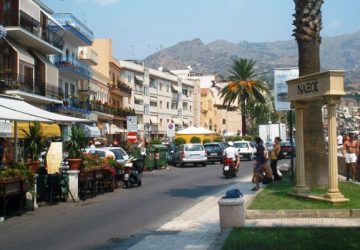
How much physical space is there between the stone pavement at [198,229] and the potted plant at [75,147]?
17.3 feet

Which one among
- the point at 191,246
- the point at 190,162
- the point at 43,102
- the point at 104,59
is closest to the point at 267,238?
the point at 191,246

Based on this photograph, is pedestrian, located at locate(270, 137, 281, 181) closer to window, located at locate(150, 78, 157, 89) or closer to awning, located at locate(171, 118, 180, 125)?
window, located at locate(150, 78, 157, 89)

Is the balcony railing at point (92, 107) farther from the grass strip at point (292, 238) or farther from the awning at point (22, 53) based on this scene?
the grass strip at point (292, 238)

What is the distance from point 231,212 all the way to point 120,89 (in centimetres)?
6351

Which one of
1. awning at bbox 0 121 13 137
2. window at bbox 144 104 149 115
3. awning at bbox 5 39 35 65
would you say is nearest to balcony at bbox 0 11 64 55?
awning at bbox 5 39 35 65

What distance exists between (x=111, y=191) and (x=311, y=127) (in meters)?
8.41

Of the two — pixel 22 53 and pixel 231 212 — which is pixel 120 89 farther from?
pixel 231 212

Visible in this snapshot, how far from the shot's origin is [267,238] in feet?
31.3

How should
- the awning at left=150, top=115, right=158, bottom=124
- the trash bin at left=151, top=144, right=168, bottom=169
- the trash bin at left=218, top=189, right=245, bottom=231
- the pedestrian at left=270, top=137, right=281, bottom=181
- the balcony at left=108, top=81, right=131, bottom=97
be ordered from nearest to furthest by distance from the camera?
1. the trash bin at left=218, top=189, right=245, bottom=231
2. the pedestrian at left=270, top=137, right=281, bottom=181
3. the trash bin at left=151, top=144, right=168, bottom=169
4. the balcony at left=108, top=81, right=131, bottom=97
5. the awning at left=150, top=115, right=158, bottom=124

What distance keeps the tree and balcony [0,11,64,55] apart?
2593 centimetres

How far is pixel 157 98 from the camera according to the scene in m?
92.9

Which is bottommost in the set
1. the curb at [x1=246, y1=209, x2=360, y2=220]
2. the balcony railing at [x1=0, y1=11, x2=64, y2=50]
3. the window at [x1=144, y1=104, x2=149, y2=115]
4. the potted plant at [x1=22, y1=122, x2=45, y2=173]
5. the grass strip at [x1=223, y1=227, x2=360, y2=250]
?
the grass strip at [x1=223, y1=227, x2=360, y2=250]

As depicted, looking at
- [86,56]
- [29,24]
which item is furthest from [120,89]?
[29,24]

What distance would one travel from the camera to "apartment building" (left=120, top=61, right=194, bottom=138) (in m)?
84.2
